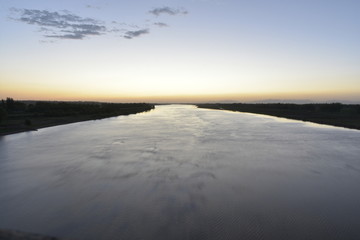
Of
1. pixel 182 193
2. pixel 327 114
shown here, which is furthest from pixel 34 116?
pixel 327 114

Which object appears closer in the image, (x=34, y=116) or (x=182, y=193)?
(x=182, y=193)

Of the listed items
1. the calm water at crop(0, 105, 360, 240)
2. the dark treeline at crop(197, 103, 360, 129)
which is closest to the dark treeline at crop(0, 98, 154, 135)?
the calm water at crop(0, 105, 360, 240)

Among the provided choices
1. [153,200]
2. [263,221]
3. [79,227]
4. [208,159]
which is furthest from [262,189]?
[79,227]

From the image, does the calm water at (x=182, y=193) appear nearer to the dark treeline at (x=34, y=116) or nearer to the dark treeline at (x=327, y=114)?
the dark treeline at (x=34, y=116)

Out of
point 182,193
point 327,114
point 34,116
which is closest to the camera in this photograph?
point 182,193

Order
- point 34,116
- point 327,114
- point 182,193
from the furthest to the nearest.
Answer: point 327,114
point 34,116
point 182,193

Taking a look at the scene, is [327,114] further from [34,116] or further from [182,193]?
[34,116]

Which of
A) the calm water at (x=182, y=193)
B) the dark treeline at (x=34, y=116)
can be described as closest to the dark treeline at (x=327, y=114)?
the calm water at (x=182, y=193)

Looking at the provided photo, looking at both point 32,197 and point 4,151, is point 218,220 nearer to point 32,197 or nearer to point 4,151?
point 32,197

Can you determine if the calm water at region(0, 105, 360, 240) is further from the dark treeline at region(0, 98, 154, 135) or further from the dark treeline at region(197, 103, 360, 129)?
the dark treeline at region(197, 103, 360, 129)
